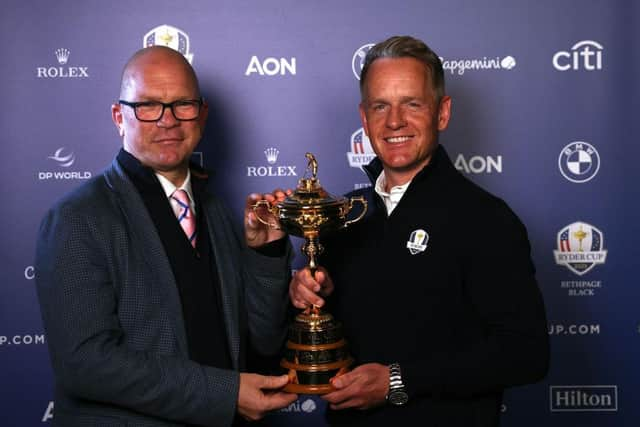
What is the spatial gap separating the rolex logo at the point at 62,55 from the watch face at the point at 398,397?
1851 millimetres

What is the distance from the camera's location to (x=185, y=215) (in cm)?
212

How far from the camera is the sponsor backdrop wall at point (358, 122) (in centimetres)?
282

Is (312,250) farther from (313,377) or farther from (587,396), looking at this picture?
(587,396)

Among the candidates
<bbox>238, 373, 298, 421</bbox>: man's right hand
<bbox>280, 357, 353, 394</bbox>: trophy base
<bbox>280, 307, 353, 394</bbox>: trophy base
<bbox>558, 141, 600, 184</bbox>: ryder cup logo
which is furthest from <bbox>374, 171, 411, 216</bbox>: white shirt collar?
<bbox>558, 141, 600, 184</bbox>: ryder cup logo

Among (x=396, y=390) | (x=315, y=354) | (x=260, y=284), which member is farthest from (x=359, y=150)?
(x=396, y=390)

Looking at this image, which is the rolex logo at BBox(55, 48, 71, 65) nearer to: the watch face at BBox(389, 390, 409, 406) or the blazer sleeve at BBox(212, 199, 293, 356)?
the blazer sleeve at BBox(212, 199, 293, 356)

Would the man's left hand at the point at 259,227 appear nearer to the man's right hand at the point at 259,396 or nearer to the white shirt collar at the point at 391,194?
the white shirt collar at the point at 391,194

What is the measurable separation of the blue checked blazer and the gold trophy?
7.5 inches

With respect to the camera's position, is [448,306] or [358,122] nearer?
[448,306]

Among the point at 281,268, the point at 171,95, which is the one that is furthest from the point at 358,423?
the point at 171,95

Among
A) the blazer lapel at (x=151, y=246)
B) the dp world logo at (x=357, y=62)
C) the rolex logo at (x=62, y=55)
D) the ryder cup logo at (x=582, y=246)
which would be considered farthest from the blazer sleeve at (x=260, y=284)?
the ryder cup logo at (x=582, y=246)

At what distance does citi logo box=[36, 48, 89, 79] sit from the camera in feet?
9.31

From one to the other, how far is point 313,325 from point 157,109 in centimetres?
74

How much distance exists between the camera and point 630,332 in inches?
113
